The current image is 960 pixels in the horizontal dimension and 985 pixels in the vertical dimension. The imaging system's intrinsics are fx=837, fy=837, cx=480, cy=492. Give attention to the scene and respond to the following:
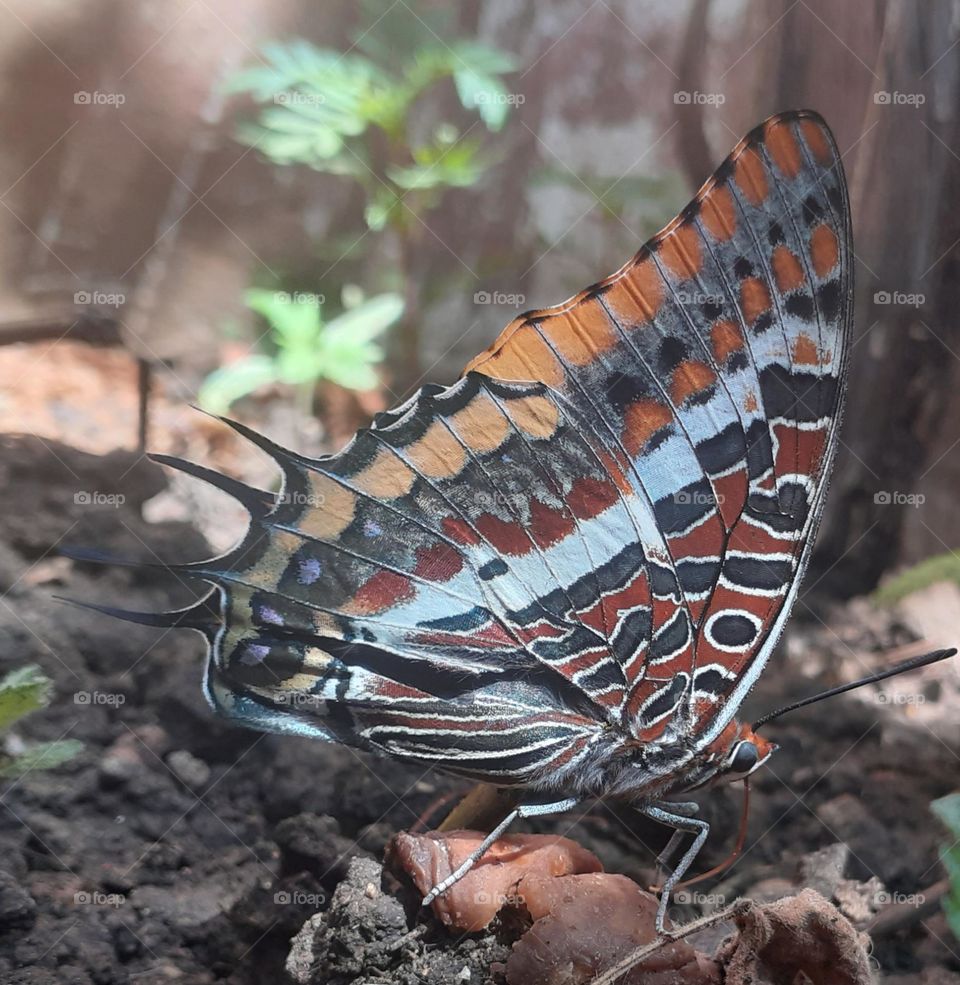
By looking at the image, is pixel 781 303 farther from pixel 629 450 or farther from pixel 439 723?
pixel 439 723

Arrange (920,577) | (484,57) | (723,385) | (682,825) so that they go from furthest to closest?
(920,577)
(484,57)
(682,825)
(723,385)

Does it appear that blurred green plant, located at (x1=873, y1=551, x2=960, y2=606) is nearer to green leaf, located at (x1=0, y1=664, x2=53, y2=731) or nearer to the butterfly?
the butterfly

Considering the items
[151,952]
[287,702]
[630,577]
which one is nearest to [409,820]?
[287,702]

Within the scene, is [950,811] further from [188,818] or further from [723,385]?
[188,818]

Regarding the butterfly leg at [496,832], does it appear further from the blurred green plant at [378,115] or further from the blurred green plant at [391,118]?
the blurred green plant at [378,115]

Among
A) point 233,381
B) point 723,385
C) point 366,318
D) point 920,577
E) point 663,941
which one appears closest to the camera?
point 663,941

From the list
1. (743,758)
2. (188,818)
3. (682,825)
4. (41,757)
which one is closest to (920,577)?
(743,758)
